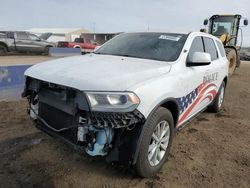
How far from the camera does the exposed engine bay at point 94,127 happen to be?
2.58 metres

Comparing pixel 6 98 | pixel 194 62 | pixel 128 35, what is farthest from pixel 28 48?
pixel 194 62

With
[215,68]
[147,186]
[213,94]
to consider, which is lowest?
[147,186]

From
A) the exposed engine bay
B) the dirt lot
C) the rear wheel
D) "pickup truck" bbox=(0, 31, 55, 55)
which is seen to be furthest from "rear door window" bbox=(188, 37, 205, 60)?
"pickup truck" bbox=(0, 31, 55, 55)

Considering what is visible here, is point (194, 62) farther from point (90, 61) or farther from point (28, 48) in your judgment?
point (28, 48)

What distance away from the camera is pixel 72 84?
2693 millimetres

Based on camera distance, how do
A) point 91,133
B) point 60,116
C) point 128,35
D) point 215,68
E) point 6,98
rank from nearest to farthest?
point 91,133, point 60,116, point 128,35, point 215,68, point 6,98

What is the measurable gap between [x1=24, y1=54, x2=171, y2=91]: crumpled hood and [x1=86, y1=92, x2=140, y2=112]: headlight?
0.18 ft

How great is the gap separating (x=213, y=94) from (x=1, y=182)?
160 inches

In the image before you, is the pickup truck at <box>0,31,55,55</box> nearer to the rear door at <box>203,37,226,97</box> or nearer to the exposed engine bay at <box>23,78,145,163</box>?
the rear door at <box>203,37,226,97</box>

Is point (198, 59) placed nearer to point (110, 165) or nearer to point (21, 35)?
point (110, 165)

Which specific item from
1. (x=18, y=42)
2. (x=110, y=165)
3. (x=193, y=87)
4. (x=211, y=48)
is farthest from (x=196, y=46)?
(x=18, y=42)

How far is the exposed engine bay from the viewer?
102 inches

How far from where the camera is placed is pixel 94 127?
8.63 ft

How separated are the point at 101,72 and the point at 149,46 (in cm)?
140
